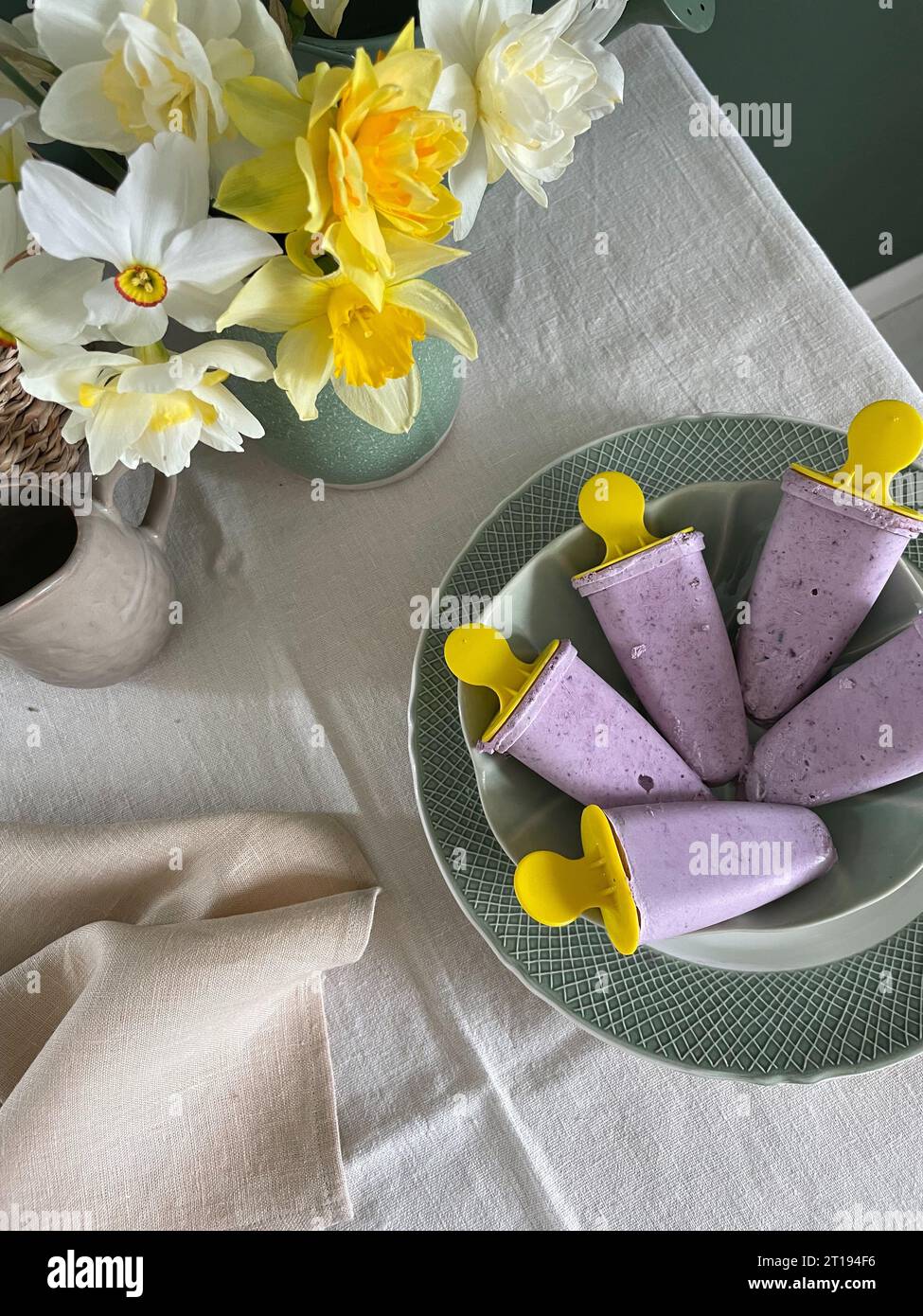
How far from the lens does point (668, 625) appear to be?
1.59 feet

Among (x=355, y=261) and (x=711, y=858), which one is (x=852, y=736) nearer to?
(x=711, y=858)

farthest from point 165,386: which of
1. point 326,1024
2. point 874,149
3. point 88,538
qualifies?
point 874,149

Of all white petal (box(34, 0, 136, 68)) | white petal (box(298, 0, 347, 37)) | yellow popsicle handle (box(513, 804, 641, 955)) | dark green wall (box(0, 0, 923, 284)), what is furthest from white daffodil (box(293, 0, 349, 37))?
dark green wall (box(0, 0, 923, 284))

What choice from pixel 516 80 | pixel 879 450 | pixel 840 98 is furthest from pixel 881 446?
pixel 840 98

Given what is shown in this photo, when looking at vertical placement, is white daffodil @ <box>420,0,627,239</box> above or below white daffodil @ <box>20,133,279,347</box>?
above

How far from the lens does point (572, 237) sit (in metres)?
0.68

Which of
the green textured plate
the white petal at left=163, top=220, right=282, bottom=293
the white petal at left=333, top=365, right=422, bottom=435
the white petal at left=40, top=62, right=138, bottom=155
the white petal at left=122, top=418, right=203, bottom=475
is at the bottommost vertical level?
the green textured plate

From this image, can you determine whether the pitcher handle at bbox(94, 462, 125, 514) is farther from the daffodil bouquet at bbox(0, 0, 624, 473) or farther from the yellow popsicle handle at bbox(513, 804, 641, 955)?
the yellow popsicle handle at bbox(513, 804, 641, 955)

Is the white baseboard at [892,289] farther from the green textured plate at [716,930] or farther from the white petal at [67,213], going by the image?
the white petal at [67,213]

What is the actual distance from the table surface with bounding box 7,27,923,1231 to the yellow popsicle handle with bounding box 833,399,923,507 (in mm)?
158

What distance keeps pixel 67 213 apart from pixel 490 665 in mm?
252

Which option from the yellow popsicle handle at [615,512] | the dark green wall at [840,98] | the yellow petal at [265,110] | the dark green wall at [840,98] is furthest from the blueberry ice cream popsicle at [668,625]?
the dark green wall at [840,98]

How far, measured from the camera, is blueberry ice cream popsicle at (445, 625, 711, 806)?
46 cm

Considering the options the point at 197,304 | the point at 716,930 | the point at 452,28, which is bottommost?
the point at 716,930
